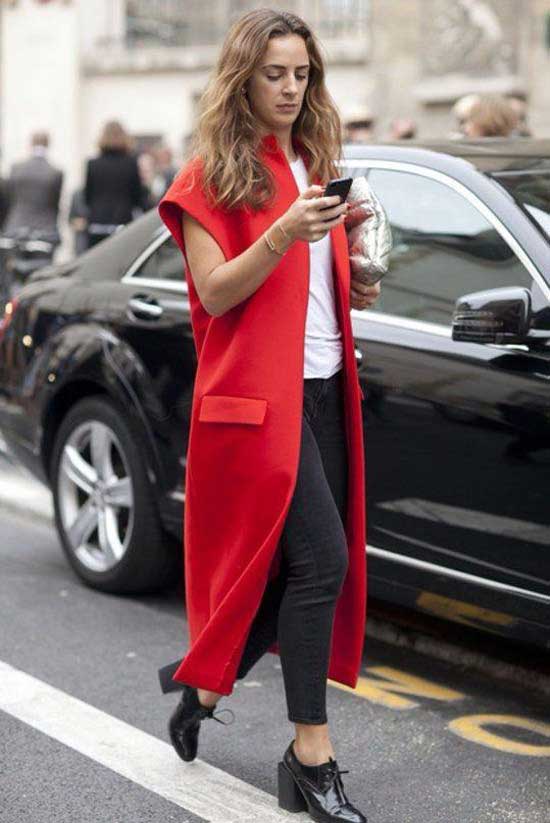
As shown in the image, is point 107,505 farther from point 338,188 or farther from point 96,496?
point 338,188

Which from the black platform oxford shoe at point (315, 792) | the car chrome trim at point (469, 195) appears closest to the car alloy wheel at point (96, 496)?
the car chrome trim at point (469, 195)

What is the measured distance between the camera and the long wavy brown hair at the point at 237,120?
3738mm

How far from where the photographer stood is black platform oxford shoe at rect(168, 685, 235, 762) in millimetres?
4168

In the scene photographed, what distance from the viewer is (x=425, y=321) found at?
4.92 meters

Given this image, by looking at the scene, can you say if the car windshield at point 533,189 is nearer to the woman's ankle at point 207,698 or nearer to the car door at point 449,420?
the car door at point 449,420

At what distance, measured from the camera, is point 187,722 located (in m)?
4.20

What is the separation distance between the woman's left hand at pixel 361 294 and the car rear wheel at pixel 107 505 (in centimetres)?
195

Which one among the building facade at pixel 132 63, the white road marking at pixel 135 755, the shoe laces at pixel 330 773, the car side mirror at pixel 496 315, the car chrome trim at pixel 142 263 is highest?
the car side mirror at pixel 496 315

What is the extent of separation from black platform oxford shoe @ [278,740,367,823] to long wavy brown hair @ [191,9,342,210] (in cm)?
125

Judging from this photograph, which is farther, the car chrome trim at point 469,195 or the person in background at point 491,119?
the person in background at point 491,119

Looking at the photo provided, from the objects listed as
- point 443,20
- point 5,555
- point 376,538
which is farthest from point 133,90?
point 376,538

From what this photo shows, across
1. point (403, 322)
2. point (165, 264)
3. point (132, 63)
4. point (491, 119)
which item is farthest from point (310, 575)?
point (132, 63)

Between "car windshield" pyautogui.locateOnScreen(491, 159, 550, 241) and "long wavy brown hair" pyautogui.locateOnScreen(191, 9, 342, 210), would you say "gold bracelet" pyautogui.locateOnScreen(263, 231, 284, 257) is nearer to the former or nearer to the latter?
"long wavy brown hair" pyautogui.locateOnScreen(191, 9, 342, 210)

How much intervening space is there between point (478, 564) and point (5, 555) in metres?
2.61
